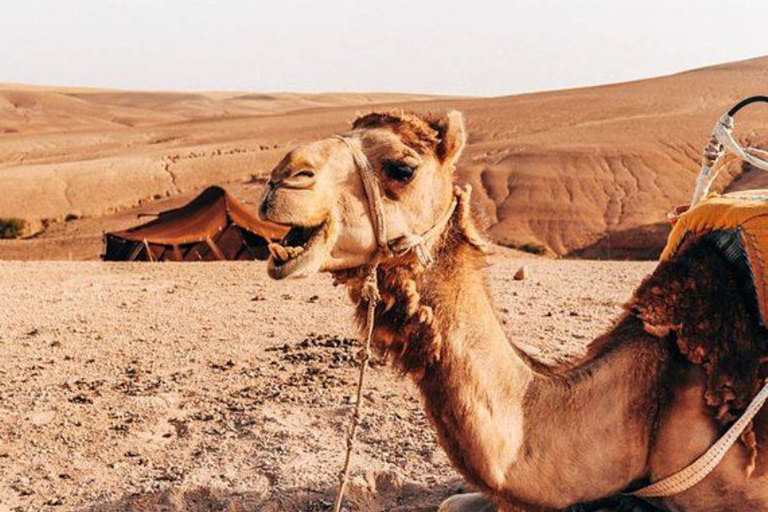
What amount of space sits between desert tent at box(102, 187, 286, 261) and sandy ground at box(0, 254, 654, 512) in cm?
416

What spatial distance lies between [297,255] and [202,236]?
1305cm

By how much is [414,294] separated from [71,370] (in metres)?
5.07

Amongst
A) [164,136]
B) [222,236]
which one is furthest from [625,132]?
[164,136]

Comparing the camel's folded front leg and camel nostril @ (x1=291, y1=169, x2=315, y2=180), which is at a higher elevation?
camel nostril @ (x1=291, y1=169, x2=315, y2=180)

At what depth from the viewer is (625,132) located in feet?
148

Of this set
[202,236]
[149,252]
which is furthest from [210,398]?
[202,236]

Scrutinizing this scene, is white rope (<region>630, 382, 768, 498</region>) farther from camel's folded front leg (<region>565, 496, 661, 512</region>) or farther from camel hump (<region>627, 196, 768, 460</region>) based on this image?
camel's folded front leg (<region>565, 496, 661, 512</region>)

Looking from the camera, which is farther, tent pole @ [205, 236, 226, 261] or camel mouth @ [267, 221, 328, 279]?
tent pole @ [205, 236, 226, 261]

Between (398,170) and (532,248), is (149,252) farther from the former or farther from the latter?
(398,170)

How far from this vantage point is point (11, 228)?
2948 cm

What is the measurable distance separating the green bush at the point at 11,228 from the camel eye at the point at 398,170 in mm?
28564

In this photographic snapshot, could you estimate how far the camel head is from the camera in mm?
2629

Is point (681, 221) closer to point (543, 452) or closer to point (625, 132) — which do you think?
point (543, 452)

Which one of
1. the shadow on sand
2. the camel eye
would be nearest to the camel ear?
the camel eye
